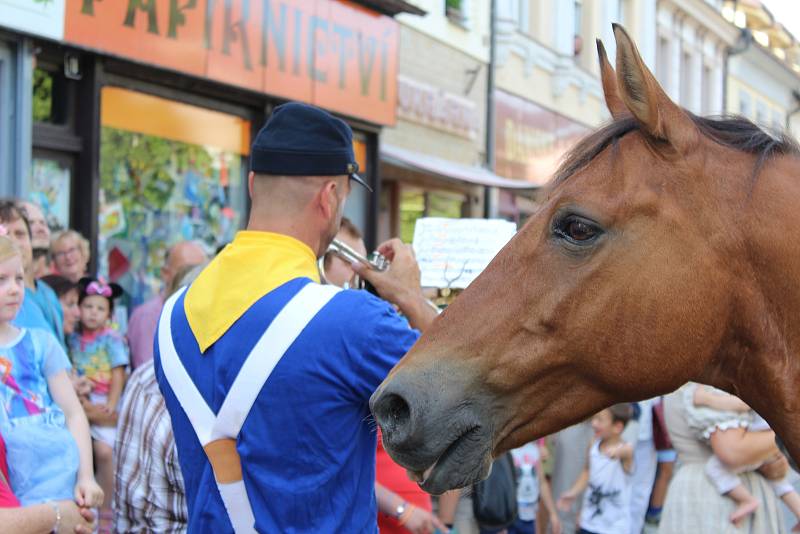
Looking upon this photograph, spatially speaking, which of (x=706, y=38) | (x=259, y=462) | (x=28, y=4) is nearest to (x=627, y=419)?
(x=259, y=462)

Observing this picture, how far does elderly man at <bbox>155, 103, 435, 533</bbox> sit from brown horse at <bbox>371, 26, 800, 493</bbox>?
46 centimetres

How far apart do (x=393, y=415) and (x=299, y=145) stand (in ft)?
3.33

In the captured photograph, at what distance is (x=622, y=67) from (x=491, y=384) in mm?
694

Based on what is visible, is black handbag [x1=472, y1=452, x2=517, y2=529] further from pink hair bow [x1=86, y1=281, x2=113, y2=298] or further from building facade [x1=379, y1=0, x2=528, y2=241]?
building facade [x1=379, y1=0, x2=528, y2=241]

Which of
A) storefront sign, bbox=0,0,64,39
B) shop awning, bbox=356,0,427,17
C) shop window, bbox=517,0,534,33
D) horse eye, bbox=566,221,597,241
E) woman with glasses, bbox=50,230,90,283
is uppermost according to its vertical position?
shop window, bbox=517,0,534,33

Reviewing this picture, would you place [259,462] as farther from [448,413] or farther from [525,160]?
[525,160]

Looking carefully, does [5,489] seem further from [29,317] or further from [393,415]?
[393,415]

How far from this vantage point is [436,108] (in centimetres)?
1416

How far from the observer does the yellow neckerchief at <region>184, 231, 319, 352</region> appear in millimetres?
2680

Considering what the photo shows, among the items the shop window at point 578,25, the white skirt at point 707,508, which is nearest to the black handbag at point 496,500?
the white skirt at point 707,508

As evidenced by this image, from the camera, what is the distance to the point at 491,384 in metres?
2.13

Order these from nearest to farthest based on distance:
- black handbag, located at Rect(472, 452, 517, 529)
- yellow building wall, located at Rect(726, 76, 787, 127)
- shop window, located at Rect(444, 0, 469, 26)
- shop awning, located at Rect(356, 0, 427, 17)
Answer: black handbag, located at Rect(472, 452, 517, 529)
shop awning, located at Rect(356, 0, 427, 17)
shop window, located at Rect(444, 0, 469, 26)
yellow building wall, located at Rect(726, 76, 787, 127)

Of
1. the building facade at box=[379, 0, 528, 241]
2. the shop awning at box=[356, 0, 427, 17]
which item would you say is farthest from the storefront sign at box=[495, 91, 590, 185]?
the shop awning at box=[356, 0, 427, 17]

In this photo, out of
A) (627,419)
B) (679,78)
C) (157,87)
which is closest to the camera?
(627,419)
